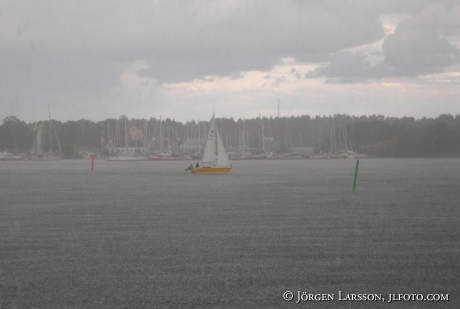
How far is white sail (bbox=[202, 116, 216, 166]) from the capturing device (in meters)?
73.8

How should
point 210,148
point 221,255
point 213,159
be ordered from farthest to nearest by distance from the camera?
point 213,159, point 210,148, point 221,255

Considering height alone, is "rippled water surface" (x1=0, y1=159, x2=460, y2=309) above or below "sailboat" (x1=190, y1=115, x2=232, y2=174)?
below

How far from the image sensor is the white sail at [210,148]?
73812 mm

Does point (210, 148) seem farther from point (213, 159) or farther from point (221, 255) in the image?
point (221, 255)

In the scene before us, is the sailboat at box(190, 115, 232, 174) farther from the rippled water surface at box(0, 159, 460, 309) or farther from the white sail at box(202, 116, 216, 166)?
the rippled water surface at box(0, 159, 460, 309)

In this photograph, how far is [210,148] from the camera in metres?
75.5

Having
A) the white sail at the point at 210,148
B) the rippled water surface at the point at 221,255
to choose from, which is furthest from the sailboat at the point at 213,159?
the rippled water surface at the point at 221,255

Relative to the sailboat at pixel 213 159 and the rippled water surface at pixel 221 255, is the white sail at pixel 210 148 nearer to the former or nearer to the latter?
the sailboat at pixel 213 159

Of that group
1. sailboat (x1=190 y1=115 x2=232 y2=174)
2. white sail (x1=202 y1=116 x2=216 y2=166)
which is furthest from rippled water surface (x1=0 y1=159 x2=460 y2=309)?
sailboat (x1=190 y1=115 x2=232 y2=174)

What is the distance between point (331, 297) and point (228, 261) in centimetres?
453

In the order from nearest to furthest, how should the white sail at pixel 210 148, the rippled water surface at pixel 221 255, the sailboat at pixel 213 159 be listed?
1. the rippled water surface at pixel 221 255
2. the white sail at pixel 210 148
3. the sailboat at pixel 213 159

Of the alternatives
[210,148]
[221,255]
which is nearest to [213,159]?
[210,148]

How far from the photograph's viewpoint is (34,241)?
69.6ft

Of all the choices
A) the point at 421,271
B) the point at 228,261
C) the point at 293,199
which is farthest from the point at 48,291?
the point at 293,199
